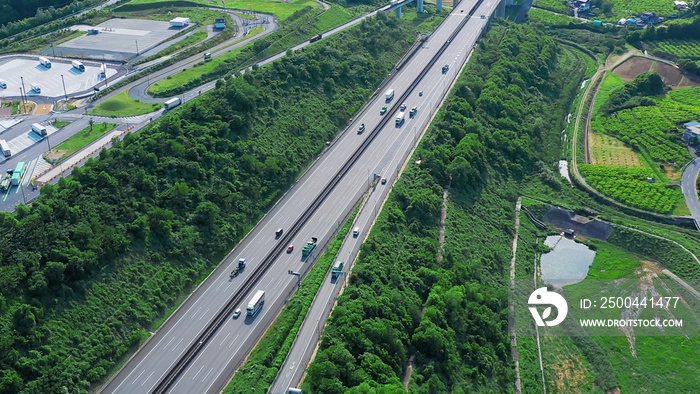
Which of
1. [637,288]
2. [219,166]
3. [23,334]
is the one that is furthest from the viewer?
[219,166]

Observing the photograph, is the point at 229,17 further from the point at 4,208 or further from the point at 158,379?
the point at 158,379

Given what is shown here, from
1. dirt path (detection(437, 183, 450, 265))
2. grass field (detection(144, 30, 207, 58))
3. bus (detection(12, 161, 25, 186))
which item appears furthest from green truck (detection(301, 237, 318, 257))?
grass field (detection(144, 30, 207, 58))

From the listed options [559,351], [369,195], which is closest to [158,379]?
[369,195]

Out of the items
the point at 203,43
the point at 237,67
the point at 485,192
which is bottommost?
the point at 485,192

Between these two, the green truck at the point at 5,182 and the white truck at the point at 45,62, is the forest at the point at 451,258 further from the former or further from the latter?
the white truck at the point at 45,62

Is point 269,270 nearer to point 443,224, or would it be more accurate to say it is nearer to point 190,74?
point 443,224

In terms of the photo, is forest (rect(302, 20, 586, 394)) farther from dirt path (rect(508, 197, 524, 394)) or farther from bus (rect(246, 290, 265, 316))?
bus (rect(246, 290, 265, 316))

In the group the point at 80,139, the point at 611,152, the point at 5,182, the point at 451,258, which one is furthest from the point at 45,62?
the point at 611,152
